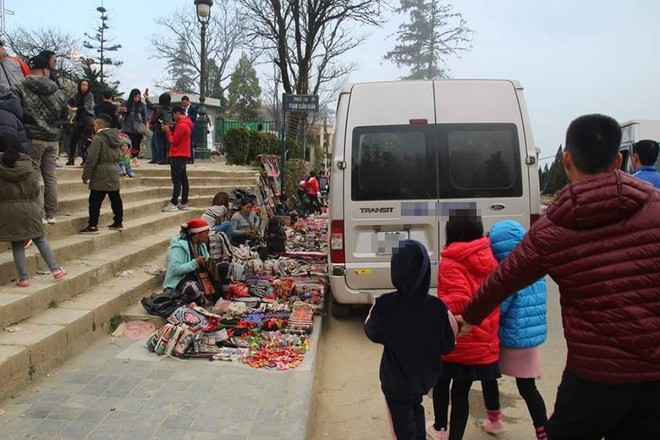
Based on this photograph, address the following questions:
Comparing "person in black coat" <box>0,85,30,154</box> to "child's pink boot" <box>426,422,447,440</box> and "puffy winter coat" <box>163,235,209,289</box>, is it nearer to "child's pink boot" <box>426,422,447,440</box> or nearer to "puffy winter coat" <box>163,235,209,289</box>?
"puffy winter coat" <box>163,235,209,289</box>

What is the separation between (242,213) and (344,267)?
13.3ft

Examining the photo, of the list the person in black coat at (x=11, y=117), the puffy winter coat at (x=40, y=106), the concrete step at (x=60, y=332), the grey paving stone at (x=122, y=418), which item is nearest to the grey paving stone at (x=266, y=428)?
the grey paving stone at (x=122, y=418)

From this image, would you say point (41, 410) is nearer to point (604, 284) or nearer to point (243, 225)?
point (604, 284)

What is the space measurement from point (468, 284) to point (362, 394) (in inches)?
74.5

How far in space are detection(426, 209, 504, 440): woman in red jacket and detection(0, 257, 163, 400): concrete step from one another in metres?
2.98

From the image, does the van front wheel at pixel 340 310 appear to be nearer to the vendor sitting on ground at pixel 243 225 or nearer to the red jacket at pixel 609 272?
the vendor sitting on ground at pixel 243 225

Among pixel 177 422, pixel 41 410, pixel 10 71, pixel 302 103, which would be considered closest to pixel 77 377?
pixel 41 410

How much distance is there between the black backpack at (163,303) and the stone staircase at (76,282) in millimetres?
287

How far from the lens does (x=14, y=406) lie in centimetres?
362

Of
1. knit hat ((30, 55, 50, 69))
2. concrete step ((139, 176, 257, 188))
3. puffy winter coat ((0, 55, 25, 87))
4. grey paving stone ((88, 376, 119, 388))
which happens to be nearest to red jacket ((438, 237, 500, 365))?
grey paving stone ((88, 376, 119, 388))

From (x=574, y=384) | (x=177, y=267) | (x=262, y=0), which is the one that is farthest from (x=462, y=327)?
(x=262, y=0)

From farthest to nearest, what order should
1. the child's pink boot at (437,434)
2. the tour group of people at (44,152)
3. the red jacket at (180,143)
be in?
the red jacket at (180,143) → the tour group of people at (44,152) → the child's pink boot at (437,434)

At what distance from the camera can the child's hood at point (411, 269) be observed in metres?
2.67

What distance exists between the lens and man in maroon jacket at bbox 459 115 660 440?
6.13ft
